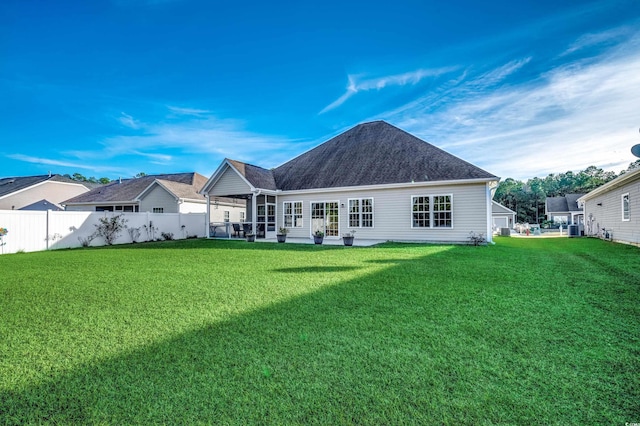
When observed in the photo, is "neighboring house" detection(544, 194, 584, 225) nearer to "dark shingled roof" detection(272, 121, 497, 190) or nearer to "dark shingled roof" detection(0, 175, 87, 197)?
"dark shingled roof" detection(272, 121, 497, 190)

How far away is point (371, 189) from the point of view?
1555 cm

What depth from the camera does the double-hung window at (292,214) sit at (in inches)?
696

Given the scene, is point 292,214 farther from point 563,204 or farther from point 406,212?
point 563,204

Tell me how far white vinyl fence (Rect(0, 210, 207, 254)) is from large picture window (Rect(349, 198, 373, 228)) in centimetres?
1119

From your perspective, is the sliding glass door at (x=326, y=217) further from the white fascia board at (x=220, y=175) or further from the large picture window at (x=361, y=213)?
the white fascia board at (x=220, y=175)

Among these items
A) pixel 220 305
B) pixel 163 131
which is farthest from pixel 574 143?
pixel 163 131

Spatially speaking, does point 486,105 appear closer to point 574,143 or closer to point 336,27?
point 574,143

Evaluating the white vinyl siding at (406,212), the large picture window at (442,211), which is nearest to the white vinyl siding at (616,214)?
the white vinyl siding at (406,212)

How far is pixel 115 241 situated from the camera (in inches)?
625

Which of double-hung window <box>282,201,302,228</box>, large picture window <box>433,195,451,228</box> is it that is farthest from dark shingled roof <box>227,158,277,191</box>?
large picture window <box>433,195,451,228</box>

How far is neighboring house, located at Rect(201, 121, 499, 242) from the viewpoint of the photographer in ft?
45.6

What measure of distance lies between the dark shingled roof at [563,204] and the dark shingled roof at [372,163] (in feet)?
128

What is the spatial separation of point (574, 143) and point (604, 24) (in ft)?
26.4

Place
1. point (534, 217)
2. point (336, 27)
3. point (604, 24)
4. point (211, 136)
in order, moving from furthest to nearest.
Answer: point (534, 217), point (211, 136), point (336, 27), point (604, 24)
